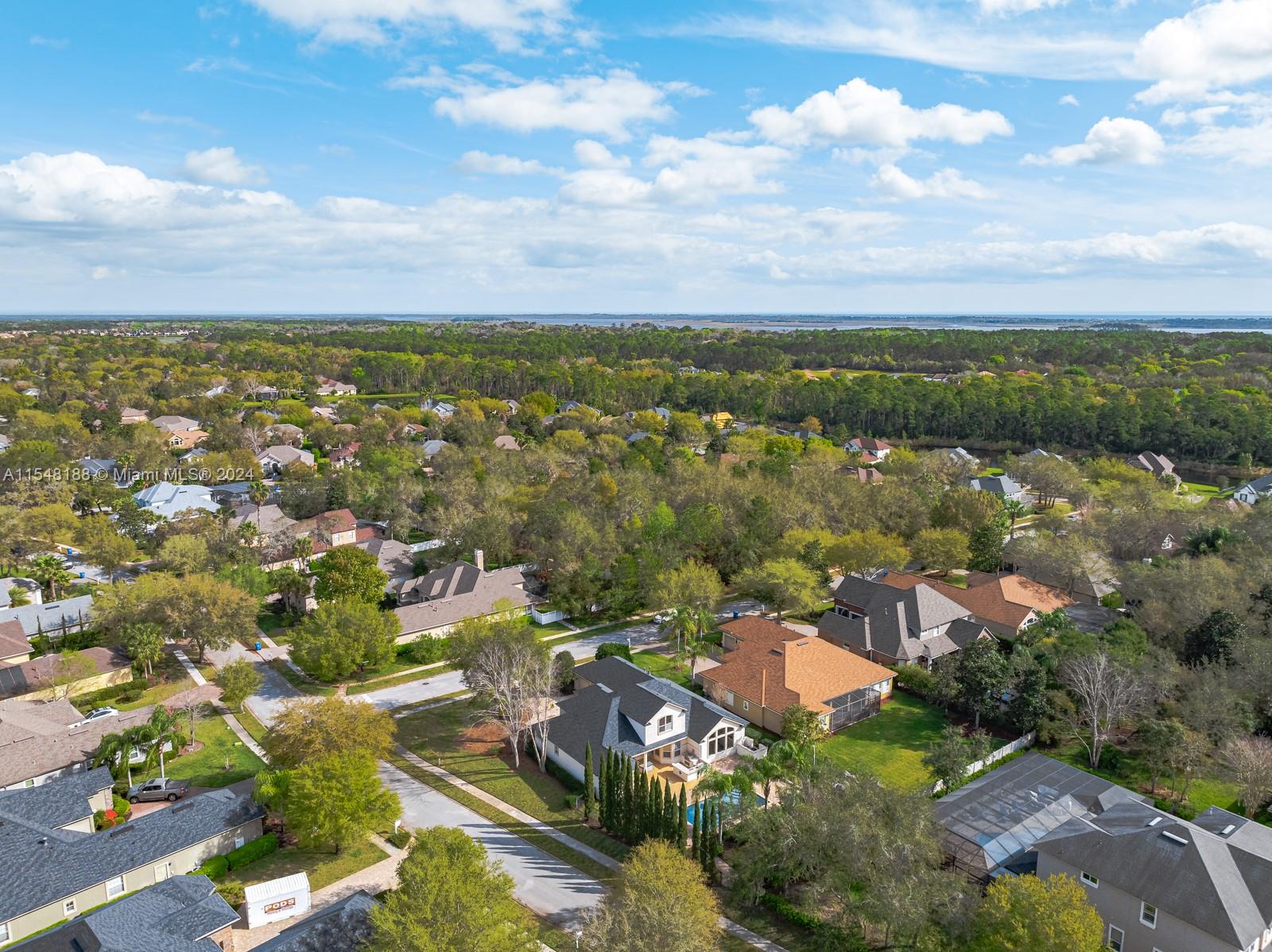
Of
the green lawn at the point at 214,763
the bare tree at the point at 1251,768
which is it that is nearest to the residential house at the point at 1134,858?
the bare tree at the point at 1251,768

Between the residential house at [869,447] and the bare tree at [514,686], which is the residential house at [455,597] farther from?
the residential house at [869,447]

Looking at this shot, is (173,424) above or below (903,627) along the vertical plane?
above

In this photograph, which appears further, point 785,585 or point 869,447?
point 869,447

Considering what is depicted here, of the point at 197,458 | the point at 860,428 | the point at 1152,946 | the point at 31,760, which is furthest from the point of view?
the point at 860,428

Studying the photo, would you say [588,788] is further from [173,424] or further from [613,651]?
[173,424]

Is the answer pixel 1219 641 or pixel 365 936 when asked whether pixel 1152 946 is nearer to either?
pixel 1219 641

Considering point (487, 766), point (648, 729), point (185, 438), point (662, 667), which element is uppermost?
point (185, 438)

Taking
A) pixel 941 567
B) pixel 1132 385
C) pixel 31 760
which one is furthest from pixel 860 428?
pixel 31 760

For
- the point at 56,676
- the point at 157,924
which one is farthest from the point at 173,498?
the point at 157,924
